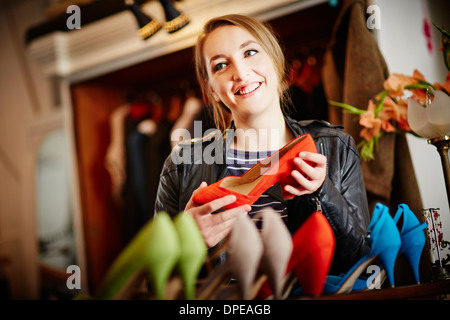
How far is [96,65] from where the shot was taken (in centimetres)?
131

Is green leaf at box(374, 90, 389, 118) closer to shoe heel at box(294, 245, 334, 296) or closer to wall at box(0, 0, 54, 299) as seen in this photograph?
shoe heel at box(294, 245, 334, 296)

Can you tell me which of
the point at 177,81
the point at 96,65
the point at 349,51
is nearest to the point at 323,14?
the point at 349,51

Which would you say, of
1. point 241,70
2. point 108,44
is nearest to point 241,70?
point 241,70

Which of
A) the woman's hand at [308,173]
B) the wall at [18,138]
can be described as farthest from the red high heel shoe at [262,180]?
the wall at [18,138]

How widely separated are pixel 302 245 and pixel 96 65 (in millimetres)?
1103

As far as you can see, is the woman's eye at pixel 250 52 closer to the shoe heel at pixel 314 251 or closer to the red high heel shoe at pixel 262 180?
the red high heel shoe at pixel 262 180

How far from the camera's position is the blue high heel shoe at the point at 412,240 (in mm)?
497

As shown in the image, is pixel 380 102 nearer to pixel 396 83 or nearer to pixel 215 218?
pixel 396 83

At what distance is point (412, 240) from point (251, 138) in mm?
251

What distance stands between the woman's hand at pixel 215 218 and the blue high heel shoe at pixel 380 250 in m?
0.13

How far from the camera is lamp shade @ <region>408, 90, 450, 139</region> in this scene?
56cm

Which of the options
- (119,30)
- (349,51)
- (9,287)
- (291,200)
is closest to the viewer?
(291,200)

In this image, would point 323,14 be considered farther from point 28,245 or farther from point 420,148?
point 28,245

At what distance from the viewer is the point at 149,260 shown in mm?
360
